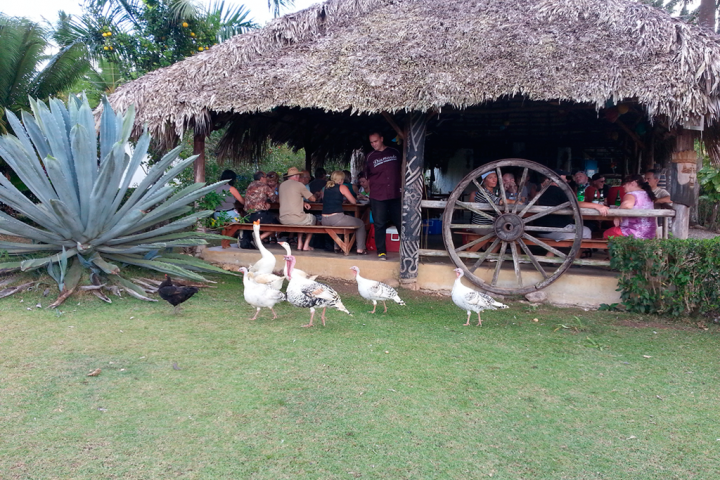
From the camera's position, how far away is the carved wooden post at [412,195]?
707cm

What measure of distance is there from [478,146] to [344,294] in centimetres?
794

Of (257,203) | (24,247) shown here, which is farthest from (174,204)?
→ (257,203)

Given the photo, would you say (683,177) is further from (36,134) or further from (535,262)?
(36,134)

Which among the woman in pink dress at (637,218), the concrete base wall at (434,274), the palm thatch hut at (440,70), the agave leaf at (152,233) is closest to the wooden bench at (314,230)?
the concrete base wall at (434,274)

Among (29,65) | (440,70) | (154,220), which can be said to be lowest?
(154,220)

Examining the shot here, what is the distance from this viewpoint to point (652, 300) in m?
6.02

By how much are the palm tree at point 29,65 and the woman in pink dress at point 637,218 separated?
346 inches

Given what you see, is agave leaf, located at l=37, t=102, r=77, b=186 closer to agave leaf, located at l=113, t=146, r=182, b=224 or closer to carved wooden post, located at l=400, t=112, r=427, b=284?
agave leaf, located at l=113, t=146, r=182, b=224

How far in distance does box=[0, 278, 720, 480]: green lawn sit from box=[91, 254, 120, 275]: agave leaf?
1.63 ft

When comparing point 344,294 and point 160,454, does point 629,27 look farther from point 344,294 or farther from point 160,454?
point 160,454

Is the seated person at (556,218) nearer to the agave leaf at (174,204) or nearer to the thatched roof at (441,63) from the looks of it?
the thatched roof at (441,63)

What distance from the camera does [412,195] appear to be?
7152 mm

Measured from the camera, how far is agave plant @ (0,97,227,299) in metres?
5.90

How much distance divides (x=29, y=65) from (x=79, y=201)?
4442 millimetres
